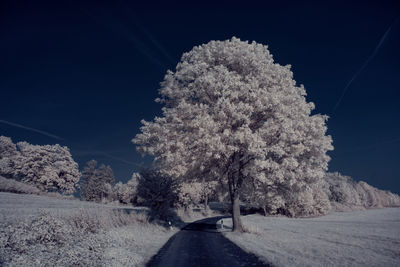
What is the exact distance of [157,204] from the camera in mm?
20531

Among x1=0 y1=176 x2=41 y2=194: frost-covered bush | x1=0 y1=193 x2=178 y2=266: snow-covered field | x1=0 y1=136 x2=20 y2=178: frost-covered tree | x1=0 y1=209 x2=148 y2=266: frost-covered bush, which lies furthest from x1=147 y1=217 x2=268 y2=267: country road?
x1=0 y1=136 x2=20 y2=178: frost-covered tree

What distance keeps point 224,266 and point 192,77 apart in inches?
553

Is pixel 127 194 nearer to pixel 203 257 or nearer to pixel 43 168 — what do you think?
pixel 43 168

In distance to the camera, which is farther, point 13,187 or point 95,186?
point 95,186

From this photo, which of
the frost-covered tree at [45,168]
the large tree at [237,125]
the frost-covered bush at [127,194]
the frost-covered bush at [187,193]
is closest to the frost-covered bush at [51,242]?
the large tree at [237,125]

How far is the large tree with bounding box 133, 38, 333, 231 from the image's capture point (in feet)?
48.9

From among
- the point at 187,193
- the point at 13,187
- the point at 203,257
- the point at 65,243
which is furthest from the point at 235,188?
the point at 13,187

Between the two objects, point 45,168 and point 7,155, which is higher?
point 7,155

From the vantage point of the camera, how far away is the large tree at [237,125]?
14.9 meters

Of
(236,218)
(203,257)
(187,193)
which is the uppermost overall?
(187,193)

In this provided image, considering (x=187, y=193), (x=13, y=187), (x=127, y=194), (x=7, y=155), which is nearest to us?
(x=13, y=187)

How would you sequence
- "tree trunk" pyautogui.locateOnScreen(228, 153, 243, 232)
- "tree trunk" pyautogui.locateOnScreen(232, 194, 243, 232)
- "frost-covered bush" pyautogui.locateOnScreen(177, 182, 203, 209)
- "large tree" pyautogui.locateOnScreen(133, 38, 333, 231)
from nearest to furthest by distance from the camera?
"large tree" pyautogui.locateOnScreen(133, 38, 333, 231) < "tree trunk" pyautogui.locateOnScreen(228, 153, 243, 232) < "tree trunk" pyautogui.locateOnScreen(232, 194, 243, 232) < "frost-covered bush" pyautogui.locateOnScreen(177, 182, 203, 209)

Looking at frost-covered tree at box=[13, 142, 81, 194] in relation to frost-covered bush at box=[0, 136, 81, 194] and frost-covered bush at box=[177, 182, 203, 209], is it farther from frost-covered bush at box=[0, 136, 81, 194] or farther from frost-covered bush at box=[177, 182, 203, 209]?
frost-covered bush at box=[177, 182, 203, 209]

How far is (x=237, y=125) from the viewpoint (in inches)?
669
